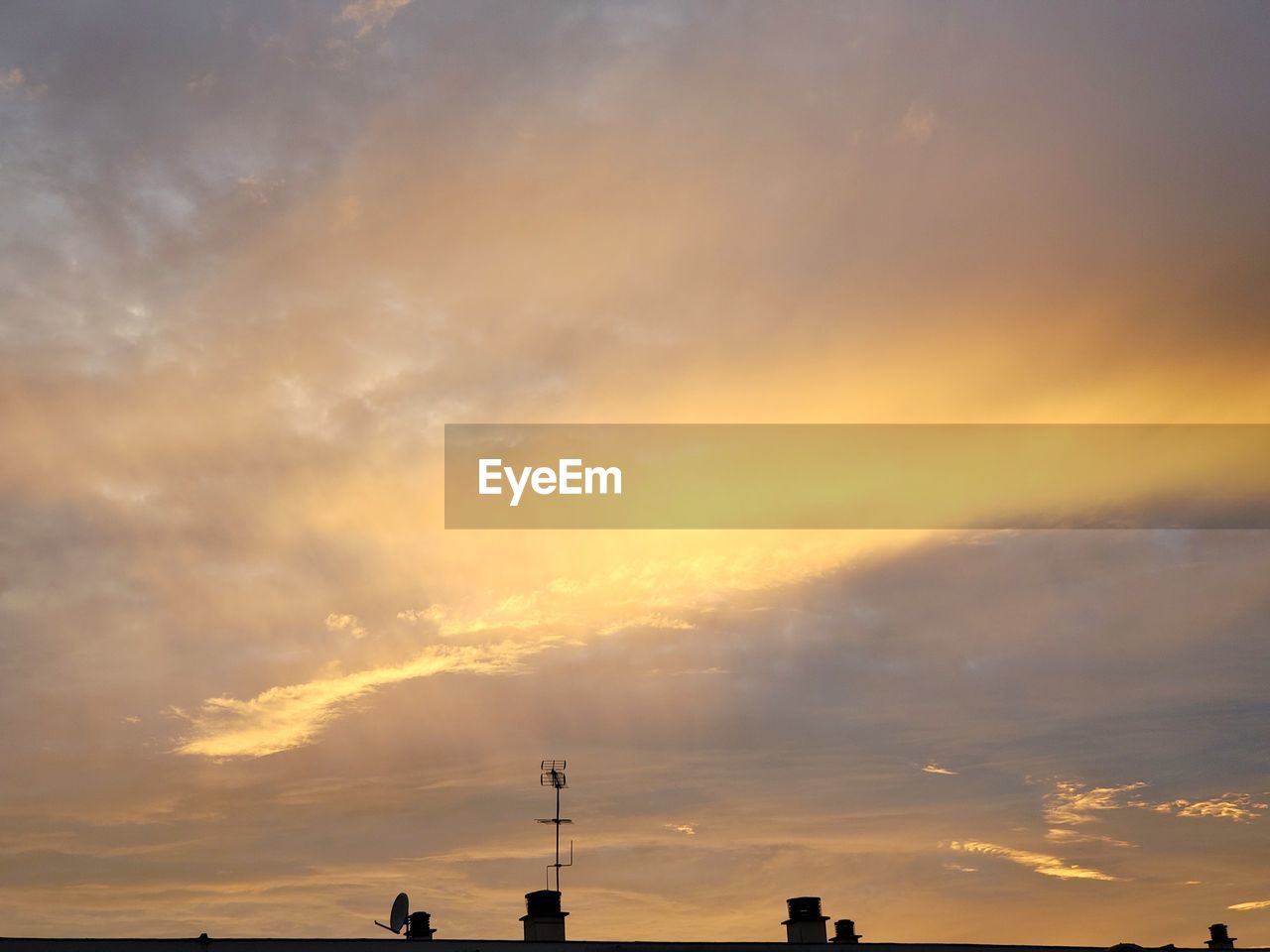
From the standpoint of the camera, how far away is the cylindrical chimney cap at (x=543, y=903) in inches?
2199

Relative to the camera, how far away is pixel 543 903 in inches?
2203

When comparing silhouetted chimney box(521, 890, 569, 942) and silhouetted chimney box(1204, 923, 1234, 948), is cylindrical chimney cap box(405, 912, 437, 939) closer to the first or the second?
silhouetted chimney box(521, 890, 569, 942)

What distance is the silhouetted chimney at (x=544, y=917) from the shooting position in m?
55.2

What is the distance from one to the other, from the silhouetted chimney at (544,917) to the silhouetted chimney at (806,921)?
402 inches

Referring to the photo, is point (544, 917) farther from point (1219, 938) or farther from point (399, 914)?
point (1219, 938)

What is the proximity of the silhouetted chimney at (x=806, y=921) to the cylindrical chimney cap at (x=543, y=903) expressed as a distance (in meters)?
10.4

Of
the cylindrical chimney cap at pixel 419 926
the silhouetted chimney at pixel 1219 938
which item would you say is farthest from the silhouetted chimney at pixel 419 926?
the silhouetted chimney at pixel 1219 938

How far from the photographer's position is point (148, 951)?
4825 cm

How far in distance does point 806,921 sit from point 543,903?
1156cm

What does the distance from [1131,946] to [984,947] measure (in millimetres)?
5788

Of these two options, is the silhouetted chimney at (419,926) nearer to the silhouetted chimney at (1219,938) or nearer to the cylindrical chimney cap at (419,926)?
the cylindrical chimney cap at (419,926)

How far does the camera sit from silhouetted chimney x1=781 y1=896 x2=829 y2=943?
2304 inches

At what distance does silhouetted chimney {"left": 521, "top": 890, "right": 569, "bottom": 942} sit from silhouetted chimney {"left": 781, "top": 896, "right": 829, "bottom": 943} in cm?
1020

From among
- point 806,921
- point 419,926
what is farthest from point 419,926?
point 806,921
